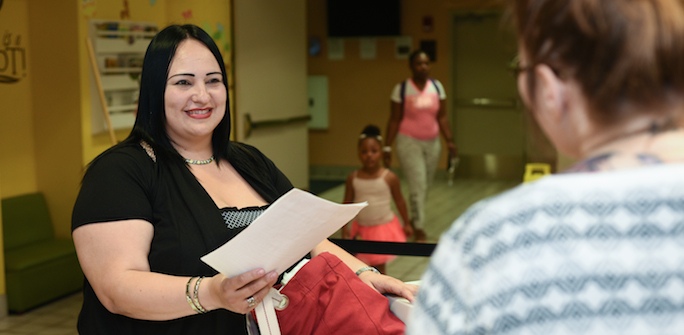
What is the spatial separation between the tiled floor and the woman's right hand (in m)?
2.83

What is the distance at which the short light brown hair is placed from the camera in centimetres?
71

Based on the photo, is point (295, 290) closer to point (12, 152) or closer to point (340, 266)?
point (340, 266)

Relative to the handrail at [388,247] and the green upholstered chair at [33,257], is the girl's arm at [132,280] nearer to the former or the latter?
the handrail at [388,247]

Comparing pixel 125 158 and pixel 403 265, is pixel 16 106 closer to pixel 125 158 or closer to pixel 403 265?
pixel 403 265

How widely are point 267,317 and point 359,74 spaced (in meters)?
8.52

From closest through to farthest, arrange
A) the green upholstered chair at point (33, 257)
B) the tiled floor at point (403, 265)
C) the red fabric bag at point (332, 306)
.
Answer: the red fabric bag at point (332, 306) < the tiled floor at point (403, 265) < the green upholstered chair at point (33, 257)

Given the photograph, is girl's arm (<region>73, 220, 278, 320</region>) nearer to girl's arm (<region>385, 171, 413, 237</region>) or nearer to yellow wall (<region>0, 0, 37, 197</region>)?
girl's arm (<region>385, 171, 413, 237</region>)

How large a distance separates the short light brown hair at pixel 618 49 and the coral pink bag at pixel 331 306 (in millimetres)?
946

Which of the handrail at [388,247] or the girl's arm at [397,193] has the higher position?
the handrail at [388,247]

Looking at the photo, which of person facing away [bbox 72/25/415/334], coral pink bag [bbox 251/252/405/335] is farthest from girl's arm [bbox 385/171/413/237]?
coral pink bag [bbox 251/252/405/335]

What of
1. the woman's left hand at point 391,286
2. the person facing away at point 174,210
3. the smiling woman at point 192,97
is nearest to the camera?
the person facing away at point 174,210

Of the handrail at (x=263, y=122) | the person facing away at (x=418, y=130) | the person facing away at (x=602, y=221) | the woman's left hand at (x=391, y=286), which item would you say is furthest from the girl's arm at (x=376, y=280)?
the handrail at (x=263, y=122)

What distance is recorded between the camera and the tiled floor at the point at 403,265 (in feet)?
12.9

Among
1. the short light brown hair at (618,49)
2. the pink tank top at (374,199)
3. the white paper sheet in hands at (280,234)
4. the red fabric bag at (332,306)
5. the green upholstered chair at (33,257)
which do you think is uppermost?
the short light brown hair at (618,49)
